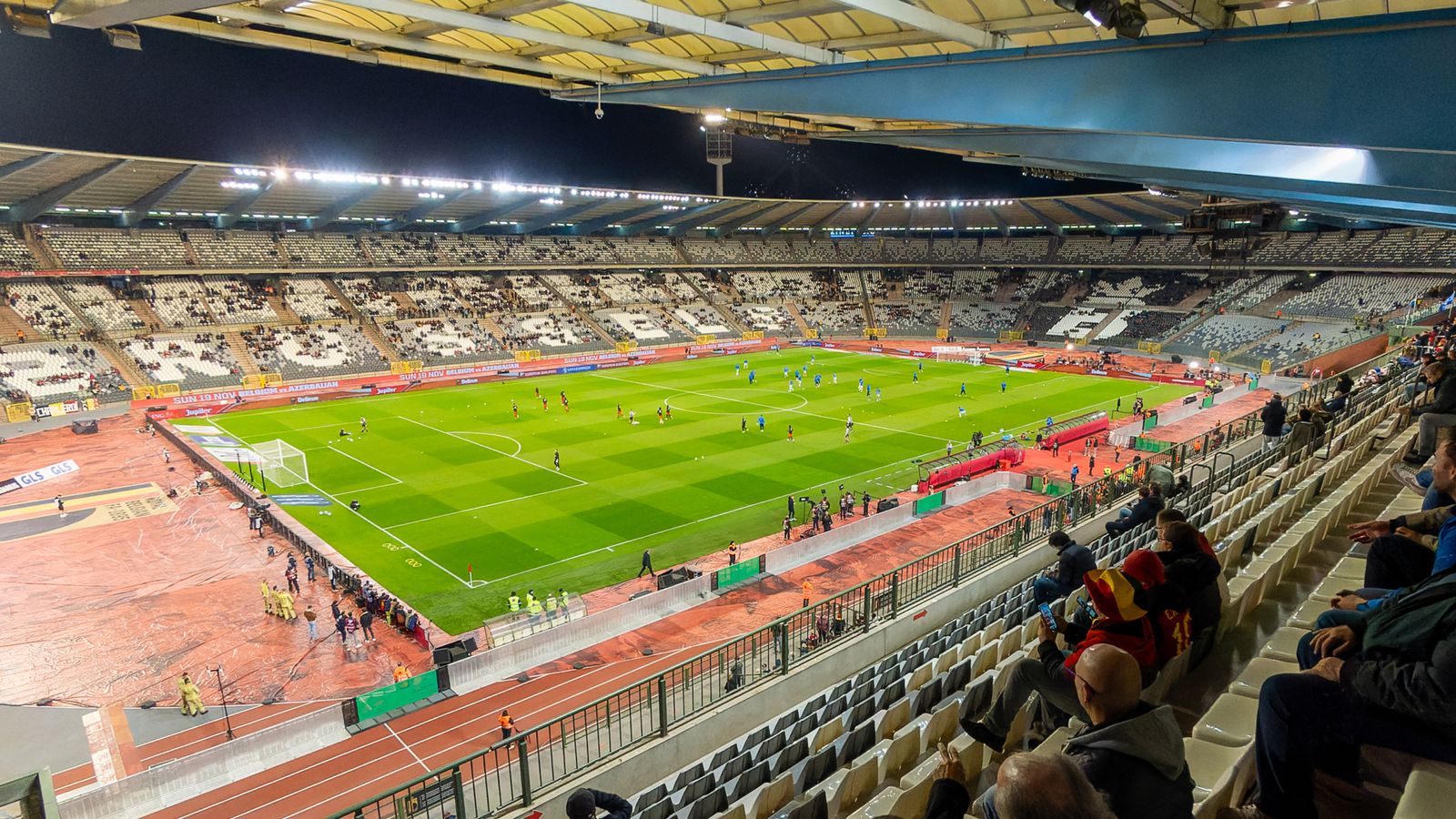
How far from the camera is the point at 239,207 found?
56719mm

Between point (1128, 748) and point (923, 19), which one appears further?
point (923, 19)

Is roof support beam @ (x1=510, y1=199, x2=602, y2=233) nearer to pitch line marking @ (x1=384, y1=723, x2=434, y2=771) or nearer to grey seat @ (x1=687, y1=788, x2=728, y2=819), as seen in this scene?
pitch line marking @ (x1=384, y1=723, x2=434, y2=771)

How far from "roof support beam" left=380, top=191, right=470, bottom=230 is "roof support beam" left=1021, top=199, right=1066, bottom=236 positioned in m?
53.5

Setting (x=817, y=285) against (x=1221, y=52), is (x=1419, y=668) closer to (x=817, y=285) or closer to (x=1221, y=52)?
(x=1221, y=52)

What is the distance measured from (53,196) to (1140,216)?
8522cm

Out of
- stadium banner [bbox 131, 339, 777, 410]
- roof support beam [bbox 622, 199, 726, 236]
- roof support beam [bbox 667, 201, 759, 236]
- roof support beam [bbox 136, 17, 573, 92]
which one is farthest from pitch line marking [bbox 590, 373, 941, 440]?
roof support beam [bbox 667, 201, 759, 236]

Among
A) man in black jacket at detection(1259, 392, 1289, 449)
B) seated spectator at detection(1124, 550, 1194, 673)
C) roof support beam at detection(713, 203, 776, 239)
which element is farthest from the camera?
roof support beam at detection(713, 203, 776, 239)

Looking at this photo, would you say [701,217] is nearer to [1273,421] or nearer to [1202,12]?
[1273,421]

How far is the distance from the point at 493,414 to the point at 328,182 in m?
25.3

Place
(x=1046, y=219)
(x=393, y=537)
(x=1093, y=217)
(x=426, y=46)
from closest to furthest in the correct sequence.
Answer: (x=426, y=46) → (x=393, y=537) → (x=1093, y=217) → (x=1046, y=219)

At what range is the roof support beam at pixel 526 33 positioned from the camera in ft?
38.2

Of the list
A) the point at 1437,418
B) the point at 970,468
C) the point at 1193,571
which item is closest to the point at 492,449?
the point at 970,468

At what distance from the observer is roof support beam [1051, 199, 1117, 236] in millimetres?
76125

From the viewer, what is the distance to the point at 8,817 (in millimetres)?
5457
